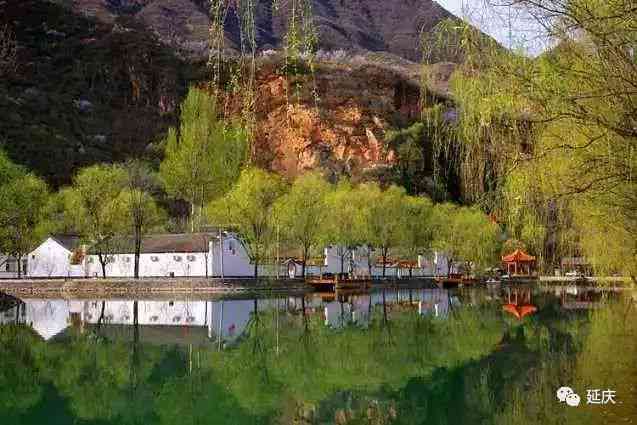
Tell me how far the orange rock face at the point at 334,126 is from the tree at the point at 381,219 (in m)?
22.1

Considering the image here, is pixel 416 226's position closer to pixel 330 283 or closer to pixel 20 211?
pixel 330 283

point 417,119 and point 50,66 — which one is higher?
point 50,66

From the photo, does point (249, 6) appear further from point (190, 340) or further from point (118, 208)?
point (118, 208)

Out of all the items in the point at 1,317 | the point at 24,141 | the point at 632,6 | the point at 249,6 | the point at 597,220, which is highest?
the point at 24,141

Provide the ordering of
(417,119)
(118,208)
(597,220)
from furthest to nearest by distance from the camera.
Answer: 1. (417,119)
2. (118,208)
3. (597,220)

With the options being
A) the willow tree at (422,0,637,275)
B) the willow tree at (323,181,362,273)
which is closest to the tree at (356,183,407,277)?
the willow tree at (323,181,362,273)

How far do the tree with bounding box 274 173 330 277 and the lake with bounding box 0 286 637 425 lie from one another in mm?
21154

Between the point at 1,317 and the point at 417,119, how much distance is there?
69.6m

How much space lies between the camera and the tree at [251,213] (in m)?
52.1

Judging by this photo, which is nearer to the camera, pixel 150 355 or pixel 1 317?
pixel 150 355

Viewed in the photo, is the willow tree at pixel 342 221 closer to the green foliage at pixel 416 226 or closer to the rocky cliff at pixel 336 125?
the green foliage at pixel 416 226

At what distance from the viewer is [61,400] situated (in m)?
14.9

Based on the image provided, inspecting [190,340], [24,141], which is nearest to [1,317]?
[190,340]

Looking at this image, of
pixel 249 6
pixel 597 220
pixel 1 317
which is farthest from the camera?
pixel 1 317
